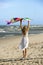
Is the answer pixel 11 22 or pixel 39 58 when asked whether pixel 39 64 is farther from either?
pixel 11 22

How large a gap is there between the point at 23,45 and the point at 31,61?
3.09 ft

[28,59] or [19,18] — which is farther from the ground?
[19,18]

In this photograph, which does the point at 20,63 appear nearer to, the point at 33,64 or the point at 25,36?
the point at 33,64

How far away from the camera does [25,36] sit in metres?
10.2

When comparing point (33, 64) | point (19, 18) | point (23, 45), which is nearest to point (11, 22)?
point (19, 18)

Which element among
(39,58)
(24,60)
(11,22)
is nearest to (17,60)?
(24,60)

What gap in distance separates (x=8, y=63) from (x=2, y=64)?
252 mm

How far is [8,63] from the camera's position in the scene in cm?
952

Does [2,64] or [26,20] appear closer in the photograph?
[2,64]

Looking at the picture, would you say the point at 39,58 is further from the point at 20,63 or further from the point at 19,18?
the point at 19,18

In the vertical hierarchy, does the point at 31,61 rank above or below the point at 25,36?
below

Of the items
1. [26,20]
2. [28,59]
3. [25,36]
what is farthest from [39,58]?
[26,20]

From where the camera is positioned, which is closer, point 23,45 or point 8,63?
point 8,63

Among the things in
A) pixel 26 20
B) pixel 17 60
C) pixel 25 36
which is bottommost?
pixel 17 60
